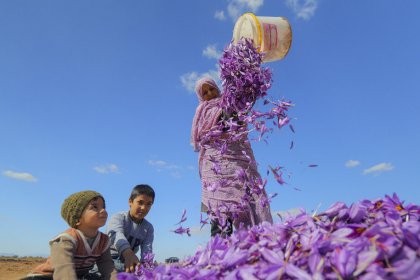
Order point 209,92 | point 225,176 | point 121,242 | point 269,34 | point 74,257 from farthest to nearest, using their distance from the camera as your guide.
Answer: point 209,92, point 269,34, point 225,176, point 121,242, point 74,257

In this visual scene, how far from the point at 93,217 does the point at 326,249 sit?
8.66ft

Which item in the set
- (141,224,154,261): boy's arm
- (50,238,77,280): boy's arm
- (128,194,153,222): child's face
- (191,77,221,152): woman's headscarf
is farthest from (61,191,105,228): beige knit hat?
(191,77,221,152): woman's headscarf

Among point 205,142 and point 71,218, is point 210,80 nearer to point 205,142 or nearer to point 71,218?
point 205,142

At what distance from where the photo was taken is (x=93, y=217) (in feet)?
12.1

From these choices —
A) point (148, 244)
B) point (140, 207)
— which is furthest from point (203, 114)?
point (148, 244)

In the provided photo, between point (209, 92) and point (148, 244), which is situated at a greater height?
point (209, 92)

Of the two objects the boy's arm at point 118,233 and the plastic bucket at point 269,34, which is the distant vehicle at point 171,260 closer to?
the boy's arm at point 118,233

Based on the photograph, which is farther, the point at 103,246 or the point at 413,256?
the point at 103,246

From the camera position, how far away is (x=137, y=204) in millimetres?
4715

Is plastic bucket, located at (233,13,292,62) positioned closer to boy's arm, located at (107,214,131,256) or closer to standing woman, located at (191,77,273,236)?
standing woman, located at (191,77,273,236)

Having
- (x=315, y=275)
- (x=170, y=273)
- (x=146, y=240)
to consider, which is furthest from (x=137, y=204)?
(x=315, y=275)

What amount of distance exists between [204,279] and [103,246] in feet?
7.72

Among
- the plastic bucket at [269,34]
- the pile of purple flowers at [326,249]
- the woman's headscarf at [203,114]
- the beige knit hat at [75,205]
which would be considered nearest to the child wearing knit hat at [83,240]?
the beige knit hat at [75,205]

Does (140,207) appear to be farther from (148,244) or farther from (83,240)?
(83,240)
